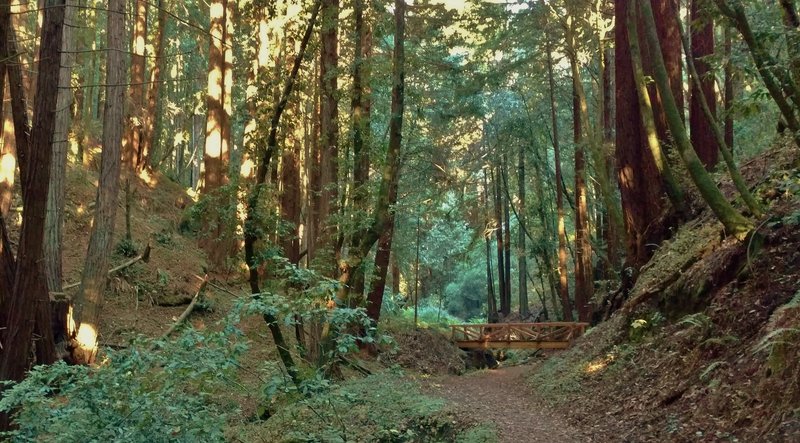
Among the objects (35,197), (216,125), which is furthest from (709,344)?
(216,125)

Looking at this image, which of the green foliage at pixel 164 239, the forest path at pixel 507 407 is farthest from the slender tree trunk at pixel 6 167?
the forest path at pixel 507 407

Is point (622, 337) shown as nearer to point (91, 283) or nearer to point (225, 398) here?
point (225, 398)

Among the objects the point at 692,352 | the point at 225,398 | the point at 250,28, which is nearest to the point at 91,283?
the point at 225,398

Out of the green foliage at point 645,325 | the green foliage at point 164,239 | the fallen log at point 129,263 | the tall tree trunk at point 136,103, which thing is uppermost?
the tall tree trunk at point 136,103

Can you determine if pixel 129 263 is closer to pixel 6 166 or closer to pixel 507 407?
pixel 6 166

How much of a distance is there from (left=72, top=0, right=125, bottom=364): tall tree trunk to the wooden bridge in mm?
13239

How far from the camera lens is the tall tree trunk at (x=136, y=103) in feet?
60.3

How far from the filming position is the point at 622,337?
11.3 metres

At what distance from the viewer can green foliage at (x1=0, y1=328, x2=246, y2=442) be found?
4859 millimetres

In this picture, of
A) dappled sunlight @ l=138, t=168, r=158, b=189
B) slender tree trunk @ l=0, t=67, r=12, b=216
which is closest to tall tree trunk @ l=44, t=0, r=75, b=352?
slender tree trunk @ l=0, t=67, r=12, b=216

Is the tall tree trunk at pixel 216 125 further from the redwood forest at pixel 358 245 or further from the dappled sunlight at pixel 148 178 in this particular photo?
the dappled sunlight at pixel 148 178

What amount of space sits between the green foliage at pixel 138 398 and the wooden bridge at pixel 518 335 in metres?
15.1

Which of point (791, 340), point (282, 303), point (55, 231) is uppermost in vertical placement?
point (55, 231)

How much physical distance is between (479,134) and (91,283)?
2405 centimetres
